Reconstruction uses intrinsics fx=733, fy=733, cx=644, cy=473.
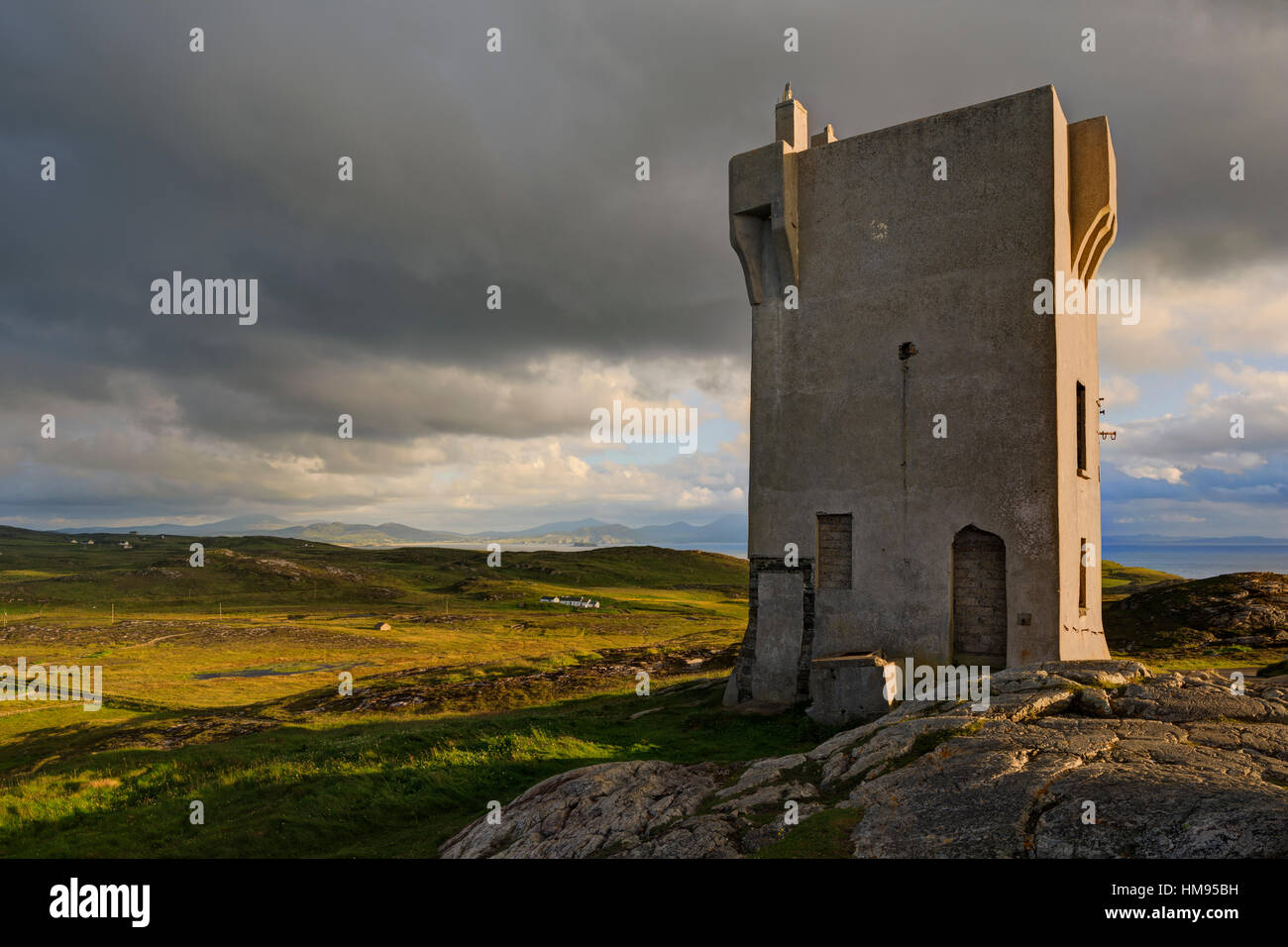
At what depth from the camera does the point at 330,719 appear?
101 feet

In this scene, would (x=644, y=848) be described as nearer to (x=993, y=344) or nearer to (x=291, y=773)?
(x=291, y=773)

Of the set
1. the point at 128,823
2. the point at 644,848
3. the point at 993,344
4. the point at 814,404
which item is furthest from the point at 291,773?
the point at 993,344

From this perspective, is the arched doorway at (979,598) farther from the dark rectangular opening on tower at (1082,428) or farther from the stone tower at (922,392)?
the dark rectangular opening on tower at (1082,428)

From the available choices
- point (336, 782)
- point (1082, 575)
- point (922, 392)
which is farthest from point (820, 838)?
point (1082, 575)

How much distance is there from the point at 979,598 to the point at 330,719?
1019 inches

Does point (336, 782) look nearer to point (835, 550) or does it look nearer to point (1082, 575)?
point (835, 550)

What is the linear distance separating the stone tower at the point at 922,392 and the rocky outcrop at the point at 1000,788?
5.66 m

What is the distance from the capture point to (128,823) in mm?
16609

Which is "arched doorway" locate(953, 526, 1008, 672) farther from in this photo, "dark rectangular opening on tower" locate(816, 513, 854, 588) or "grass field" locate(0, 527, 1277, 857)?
"grass field" locate(0, 527, 1277, 857)

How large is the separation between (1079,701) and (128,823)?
1976 cm

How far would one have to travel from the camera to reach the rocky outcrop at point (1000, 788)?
714 cm

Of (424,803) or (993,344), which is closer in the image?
(424,803)
